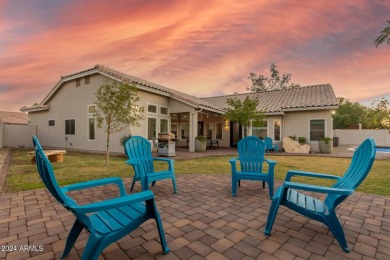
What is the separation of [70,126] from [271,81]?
29.6 metres

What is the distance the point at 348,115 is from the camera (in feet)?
107

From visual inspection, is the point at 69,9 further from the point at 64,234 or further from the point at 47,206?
the point at 64,234

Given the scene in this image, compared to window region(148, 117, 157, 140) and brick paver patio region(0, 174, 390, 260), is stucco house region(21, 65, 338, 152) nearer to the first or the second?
window region(148, 117, 157, 140)

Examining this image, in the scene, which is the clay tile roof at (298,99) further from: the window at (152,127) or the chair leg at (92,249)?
the chair leg at (92,249)

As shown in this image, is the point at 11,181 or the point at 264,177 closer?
the point at 264,177

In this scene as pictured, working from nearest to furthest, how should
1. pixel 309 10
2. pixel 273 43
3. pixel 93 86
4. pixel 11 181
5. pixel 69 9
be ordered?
pixel 11 181 → pixel 69 9 → pixel 309 10 → pixel 273 43 → pixel 93 86

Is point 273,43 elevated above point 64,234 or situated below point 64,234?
above

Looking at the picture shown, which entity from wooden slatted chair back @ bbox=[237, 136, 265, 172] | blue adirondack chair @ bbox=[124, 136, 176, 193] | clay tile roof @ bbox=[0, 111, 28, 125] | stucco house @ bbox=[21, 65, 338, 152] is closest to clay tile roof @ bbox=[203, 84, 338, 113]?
stucco house @ bbox=[21, 65, 338, 152]

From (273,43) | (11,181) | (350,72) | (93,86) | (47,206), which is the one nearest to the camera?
(47,206)

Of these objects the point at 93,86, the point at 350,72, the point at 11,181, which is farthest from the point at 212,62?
the point at 11,181

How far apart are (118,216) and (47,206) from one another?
2086 millimetres

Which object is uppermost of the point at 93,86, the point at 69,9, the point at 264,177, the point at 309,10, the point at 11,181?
the point at 309,10

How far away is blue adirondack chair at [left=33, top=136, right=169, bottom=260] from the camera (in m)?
1.51

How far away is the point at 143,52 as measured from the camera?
10258 mm
